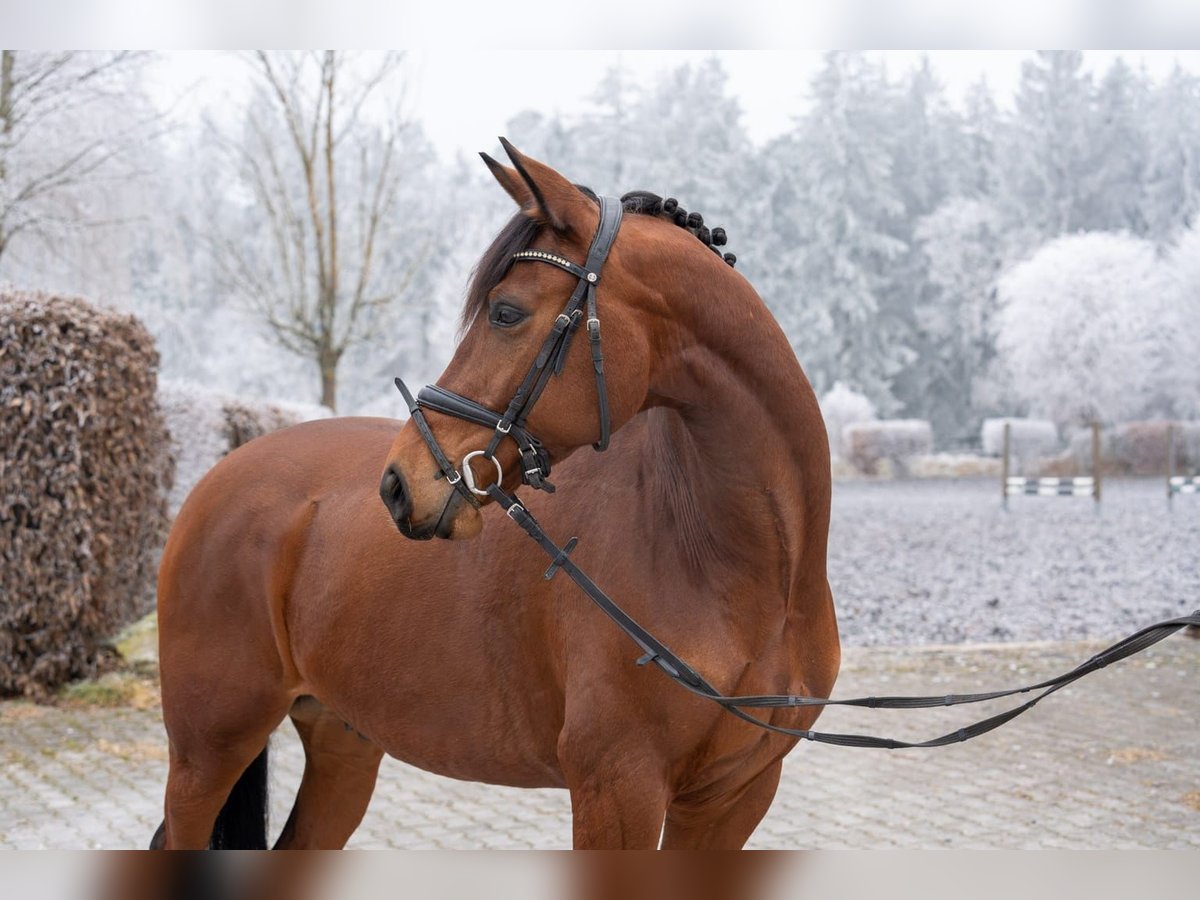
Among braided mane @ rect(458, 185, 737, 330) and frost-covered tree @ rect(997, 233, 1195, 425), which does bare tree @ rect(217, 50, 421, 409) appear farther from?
braided mane @ rect(458, 185, 737, 330)

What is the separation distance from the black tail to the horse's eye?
68.1 inches

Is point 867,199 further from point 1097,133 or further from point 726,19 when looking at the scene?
point 726,19

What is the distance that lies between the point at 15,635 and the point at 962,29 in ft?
21.1

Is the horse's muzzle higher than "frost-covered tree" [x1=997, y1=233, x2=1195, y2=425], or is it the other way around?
"frost-covered tree" [x1=997, y1=233, x2=1195, y2=425]

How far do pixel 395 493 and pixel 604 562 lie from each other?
Result: 464 millimetres

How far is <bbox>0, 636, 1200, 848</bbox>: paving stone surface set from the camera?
4.56 metres

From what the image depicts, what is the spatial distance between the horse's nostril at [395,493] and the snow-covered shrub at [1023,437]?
8.07 metres

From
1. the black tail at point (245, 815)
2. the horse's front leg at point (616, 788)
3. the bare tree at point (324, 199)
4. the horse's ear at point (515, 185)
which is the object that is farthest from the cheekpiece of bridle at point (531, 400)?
the bare tree at point (324, 199)

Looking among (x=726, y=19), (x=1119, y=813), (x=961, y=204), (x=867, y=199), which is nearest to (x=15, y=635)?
(x=726, y=19)

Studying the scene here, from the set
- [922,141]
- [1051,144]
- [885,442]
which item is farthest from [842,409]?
[1051,144]

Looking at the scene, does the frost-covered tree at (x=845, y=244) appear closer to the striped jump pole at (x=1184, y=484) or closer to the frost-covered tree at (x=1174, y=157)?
the frost-covered tree at (x=1174, y=157)

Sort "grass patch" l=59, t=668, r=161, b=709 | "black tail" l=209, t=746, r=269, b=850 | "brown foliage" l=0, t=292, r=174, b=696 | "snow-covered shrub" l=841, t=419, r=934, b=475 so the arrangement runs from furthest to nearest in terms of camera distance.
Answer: "snow-covered shrub" l=841, t=419, r=934, b=475 < "grass patch" l=59, t=668, r=161, b=709 < "brown foliage" l=0, t=292, r=174, b=696 < "black tail" l=209, t=746, r=269, b=850

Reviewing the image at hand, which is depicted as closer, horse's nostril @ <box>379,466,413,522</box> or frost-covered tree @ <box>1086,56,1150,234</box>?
horse's nostril @ <box>379,466,413,522</box>

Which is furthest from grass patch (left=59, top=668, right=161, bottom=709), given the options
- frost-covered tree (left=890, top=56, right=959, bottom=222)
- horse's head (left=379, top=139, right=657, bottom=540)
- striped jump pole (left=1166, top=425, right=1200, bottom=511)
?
striped jump pole (left=1166, top=425, right=1200, bottom=511)
